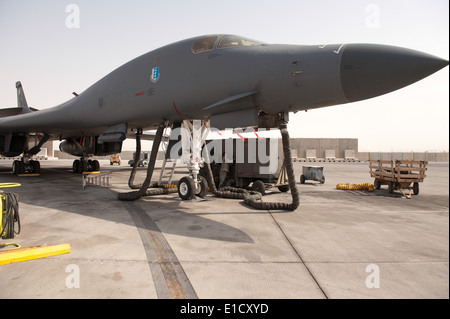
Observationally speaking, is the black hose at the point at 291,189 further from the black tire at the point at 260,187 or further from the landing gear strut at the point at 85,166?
the landing gear strut at the point at 85,166

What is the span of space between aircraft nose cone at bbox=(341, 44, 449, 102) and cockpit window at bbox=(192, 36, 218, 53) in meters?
2.99

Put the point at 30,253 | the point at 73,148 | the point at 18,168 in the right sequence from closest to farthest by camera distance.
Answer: the point at 30,253 → the point at 18,168 → the point at 73,148

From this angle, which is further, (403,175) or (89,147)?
(89,147)

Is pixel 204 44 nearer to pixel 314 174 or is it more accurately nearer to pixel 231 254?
pixel 231 254

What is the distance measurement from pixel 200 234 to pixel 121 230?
55.0 inches

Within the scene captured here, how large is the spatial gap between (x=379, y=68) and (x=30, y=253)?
541 cm

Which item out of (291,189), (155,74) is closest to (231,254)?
(291,189)

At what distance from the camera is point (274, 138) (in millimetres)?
9664

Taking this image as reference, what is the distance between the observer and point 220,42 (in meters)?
6.03

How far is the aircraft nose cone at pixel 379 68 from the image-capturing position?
3.74 metres

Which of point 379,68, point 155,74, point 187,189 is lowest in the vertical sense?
point 187,189

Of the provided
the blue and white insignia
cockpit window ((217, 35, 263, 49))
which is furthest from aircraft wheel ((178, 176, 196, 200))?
cockpit window ((217, 35, 263, 49))

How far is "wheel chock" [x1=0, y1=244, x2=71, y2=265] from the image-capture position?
3.28m
